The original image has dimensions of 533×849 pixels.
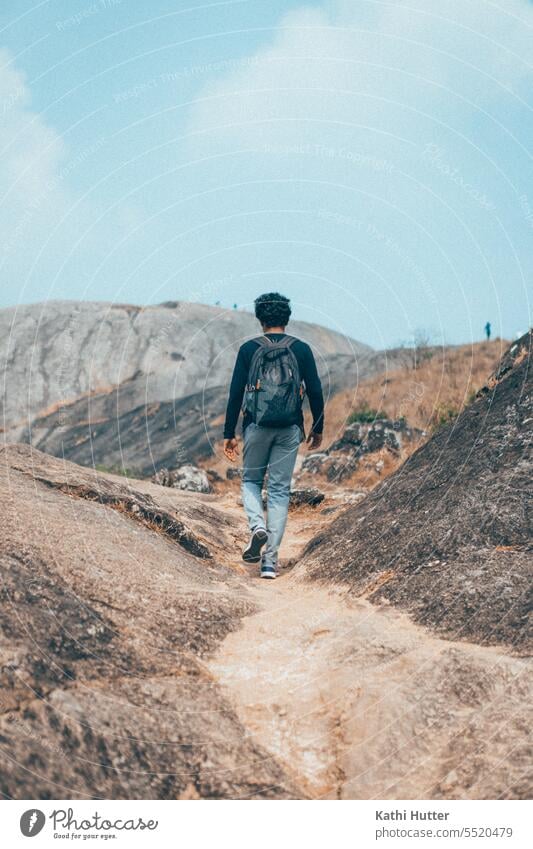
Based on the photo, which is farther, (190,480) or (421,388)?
(421,388)

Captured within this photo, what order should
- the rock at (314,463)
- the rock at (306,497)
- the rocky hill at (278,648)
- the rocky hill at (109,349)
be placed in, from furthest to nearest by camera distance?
the rocky hill at (109,349)
the rock at (314,463)
the rock at (306,497)
the rocky hill at (278,648)

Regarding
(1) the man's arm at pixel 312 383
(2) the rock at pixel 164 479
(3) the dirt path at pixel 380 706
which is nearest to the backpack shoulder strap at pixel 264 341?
(1) the man's arm at pixel 312 383

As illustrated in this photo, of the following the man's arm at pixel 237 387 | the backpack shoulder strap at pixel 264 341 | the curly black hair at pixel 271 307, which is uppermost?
the curly black hair at pixel 271 307

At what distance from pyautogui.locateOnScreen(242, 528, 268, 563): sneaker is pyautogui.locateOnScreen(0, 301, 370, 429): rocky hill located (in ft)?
143

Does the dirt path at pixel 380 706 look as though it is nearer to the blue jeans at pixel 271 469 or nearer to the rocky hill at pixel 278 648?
the rocky hill at pixel 278 648

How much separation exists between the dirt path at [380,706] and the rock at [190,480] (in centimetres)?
1183

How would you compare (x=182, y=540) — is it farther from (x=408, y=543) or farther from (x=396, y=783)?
(x=396, y=783)

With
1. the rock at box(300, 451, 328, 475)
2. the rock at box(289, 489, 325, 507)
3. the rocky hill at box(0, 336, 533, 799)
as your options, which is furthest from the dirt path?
the rock at box(300, 451, 328, 475)

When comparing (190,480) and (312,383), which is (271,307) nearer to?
(312,383)

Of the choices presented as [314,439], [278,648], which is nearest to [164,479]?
[314,439]

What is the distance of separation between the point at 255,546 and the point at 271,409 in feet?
5.01

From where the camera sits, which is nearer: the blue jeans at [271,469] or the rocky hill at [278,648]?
the rocky hill at [278,648]

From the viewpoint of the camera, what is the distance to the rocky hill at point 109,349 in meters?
55.5

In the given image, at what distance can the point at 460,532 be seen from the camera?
7984mm
